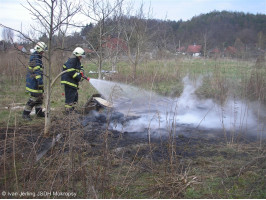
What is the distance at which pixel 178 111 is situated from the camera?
780cm

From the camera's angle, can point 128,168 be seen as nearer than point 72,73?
Yes

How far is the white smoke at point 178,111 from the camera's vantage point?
20.2 ft

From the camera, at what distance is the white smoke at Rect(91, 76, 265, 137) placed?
6.15 m

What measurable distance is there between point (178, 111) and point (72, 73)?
11.6 ft

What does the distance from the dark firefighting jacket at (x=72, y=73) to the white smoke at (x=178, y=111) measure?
0.94m

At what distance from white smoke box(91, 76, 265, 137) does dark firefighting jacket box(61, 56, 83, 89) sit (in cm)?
94

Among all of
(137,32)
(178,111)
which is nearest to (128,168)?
(178,111)

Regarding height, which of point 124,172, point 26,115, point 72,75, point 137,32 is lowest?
point 124,172

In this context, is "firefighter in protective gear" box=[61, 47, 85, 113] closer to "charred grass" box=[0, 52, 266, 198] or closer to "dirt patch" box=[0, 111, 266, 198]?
"charred grass" box=[0, 52, 266, 198]

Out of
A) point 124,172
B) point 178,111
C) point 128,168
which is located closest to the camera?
point 124,172

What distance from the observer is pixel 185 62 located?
13938mm

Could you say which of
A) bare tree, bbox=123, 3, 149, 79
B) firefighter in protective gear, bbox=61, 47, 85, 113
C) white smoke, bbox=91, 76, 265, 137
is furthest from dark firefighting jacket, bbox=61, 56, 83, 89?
bare tree, bbox=123, 3, 149, 79

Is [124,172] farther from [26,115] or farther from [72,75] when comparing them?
[26,115]

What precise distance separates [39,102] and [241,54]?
687 centimetres
